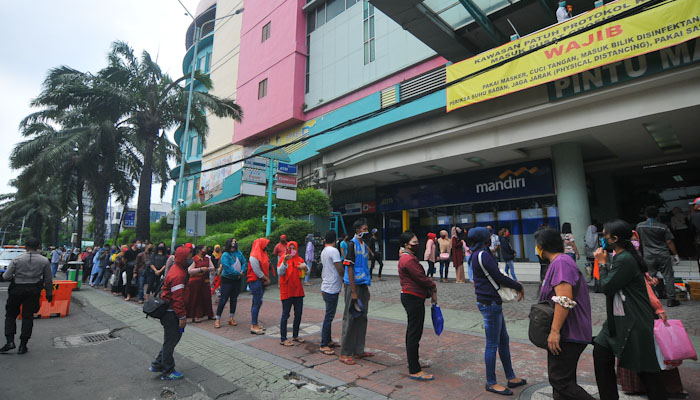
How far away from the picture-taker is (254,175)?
527 inches

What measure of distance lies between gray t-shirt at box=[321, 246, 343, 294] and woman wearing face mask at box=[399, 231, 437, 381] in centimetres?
126

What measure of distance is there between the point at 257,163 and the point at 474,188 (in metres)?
9.92

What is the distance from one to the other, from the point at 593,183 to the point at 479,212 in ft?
17.3

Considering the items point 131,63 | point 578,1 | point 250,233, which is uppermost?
point 131,63

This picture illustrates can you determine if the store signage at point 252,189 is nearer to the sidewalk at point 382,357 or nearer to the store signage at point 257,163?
the store signage at point 257,163

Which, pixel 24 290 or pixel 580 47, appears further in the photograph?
pixel 580 47

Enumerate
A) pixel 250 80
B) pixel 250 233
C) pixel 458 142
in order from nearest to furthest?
1. pixel 458 142
2. pixel 250 233
3. pixel 250 80

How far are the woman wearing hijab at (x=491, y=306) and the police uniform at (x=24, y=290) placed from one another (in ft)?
23.0

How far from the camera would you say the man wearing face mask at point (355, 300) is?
4965 millimetres

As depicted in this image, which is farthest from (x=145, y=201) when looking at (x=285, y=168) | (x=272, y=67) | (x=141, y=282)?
(x=272, y=67)

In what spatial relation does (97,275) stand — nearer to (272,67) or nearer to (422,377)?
(422,377)

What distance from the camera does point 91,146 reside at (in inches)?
788

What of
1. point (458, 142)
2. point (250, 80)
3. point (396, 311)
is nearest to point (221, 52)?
point (250, 80)

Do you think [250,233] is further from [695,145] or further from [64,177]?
[695,145]
